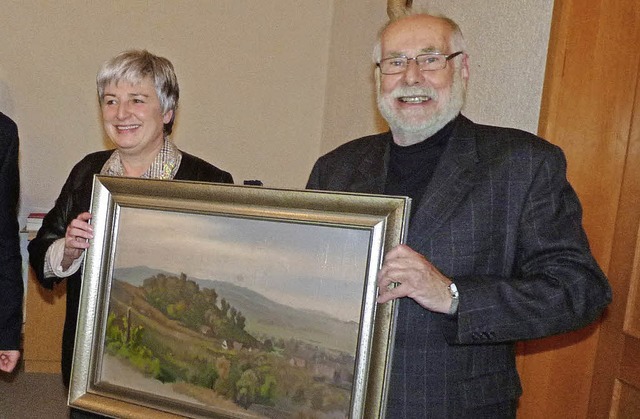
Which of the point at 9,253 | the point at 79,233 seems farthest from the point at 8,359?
the point at 79,233

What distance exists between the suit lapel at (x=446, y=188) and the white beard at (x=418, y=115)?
0.22 feet

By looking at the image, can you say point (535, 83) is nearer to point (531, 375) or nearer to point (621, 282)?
point (621, 282)

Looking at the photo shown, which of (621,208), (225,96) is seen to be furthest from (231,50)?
(621,208)

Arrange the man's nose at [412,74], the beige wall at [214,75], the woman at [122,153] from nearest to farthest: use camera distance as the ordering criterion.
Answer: the man's nose at [412,74]
the woman at [122,153]
the beige wall at [214,75]

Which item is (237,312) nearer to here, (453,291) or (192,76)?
(453,291)

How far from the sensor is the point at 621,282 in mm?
2738

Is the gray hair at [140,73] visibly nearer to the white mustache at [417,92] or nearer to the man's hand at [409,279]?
the white mustache at [417,92]

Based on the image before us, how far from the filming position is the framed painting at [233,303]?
172 cm

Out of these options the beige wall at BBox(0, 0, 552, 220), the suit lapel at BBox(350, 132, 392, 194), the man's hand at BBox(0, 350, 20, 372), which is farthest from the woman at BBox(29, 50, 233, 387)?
the beige wall at BBox(0, 0, 552, 220)

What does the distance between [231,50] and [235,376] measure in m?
4.23

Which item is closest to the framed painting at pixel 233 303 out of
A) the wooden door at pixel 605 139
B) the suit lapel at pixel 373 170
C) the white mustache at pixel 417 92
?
the suit lapel at pixel 373 170

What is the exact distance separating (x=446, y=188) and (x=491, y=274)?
0.75 feet

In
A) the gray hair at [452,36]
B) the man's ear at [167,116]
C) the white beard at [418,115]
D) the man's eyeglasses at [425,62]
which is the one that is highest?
the gray hair at [452,36]

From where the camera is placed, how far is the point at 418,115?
1.98 metres
